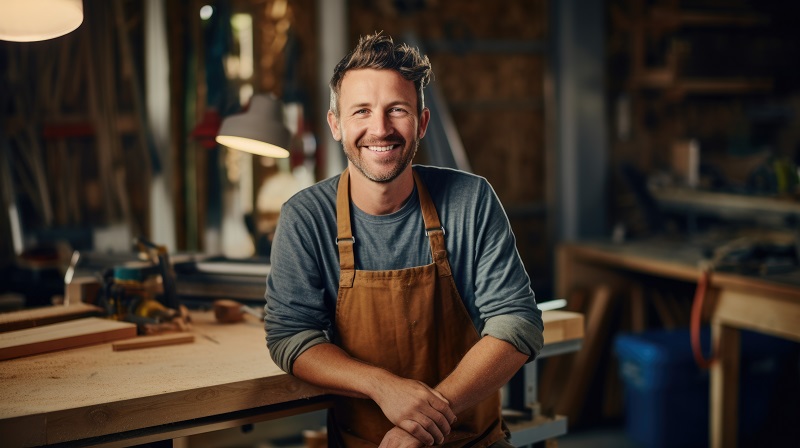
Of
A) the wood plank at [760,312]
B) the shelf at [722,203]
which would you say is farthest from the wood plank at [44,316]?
the shelf at [722,203]

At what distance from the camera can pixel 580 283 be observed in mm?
4766

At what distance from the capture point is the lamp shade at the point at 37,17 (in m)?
2.03

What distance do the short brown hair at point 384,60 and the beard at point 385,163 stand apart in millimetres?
130

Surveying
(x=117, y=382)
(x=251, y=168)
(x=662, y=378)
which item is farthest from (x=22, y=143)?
(x=662, y=378)

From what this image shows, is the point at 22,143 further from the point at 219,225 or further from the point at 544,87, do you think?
the point at 544,87

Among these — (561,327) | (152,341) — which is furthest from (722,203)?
(152,341)

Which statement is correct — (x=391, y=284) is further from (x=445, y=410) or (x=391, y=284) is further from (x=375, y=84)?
(x=375, y=84)

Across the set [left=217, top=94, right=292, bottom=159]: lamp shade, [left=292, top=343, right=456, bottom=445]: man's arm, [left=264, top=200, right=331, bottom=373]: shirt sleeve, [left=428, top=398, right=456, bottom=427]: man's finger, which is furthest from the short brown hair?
[left=428, top=398, right=456, bottom=427]: man's finger

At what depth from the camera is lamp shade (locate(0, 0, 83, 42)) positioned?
6.67 ft

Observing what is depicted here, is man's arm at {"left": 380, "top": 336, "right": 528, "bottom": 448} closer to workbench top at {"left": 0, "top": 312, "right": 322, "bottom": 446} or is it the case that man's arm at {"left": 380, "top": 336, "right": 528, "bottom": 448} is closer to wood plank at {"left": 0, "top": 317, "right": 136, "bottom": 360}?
workbench top at {"left": 0, "top": 312, "right": 322, "bottom": 446}

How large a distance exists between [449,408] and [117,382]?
0.75m

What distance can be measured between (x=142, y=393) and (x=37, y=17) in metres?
0.99

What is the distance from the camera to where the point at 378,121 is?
196 centimetres

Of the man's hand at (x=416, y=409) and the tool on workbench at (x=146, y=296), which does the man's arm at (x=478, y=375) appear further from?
the tool on workbench at (x=146, y=296)
